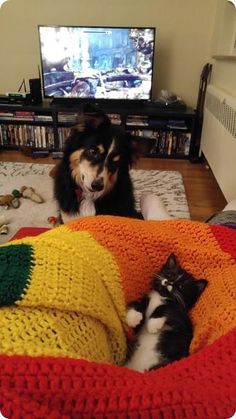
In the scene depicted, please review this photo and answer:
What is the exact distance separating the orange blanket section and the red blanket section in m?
0.36

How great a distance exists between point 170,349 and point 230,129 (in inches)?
77.4

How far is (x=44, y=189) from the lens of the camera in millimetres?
2826

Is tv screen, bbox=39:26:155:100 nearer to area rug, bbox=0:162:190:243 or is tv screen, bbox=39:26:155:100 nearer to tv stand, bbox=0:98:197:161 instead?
tv stand, bbox=0:98:197:161

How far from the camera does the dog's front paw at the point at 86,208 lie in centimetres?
176

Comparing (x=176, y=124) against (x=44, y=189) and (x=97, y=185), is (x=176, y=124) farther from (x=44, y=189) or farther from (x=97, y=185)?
(x=97, y=185)

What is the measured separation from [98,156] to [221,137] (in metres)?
1.41

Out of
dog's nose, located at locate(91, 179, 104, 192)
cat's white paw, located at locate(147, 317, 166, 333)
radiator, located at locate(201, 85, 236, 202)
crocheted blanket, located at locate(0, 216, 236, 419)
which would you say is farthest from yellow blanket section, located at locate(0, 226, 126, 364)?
radiator, located at locate(201, 85, 236, 202)

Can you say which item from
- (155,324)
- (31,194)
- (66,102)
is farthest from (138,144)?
(66,102)

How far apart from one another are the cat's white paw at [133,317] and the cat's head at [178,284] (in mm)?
134

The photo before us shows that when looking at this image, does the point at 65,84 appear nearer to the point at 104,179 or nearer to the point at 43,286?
the point at 104,179

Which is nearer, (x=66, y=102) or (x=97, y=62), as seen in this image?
(x=97, y=62)

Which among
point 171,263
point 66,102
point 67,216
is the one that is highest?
point 66,102

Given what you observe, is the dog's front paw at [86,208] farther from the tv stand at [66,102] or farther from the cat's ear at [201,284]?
the tv stand at [66,102]

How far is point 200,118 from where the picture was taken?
362 centimetres
